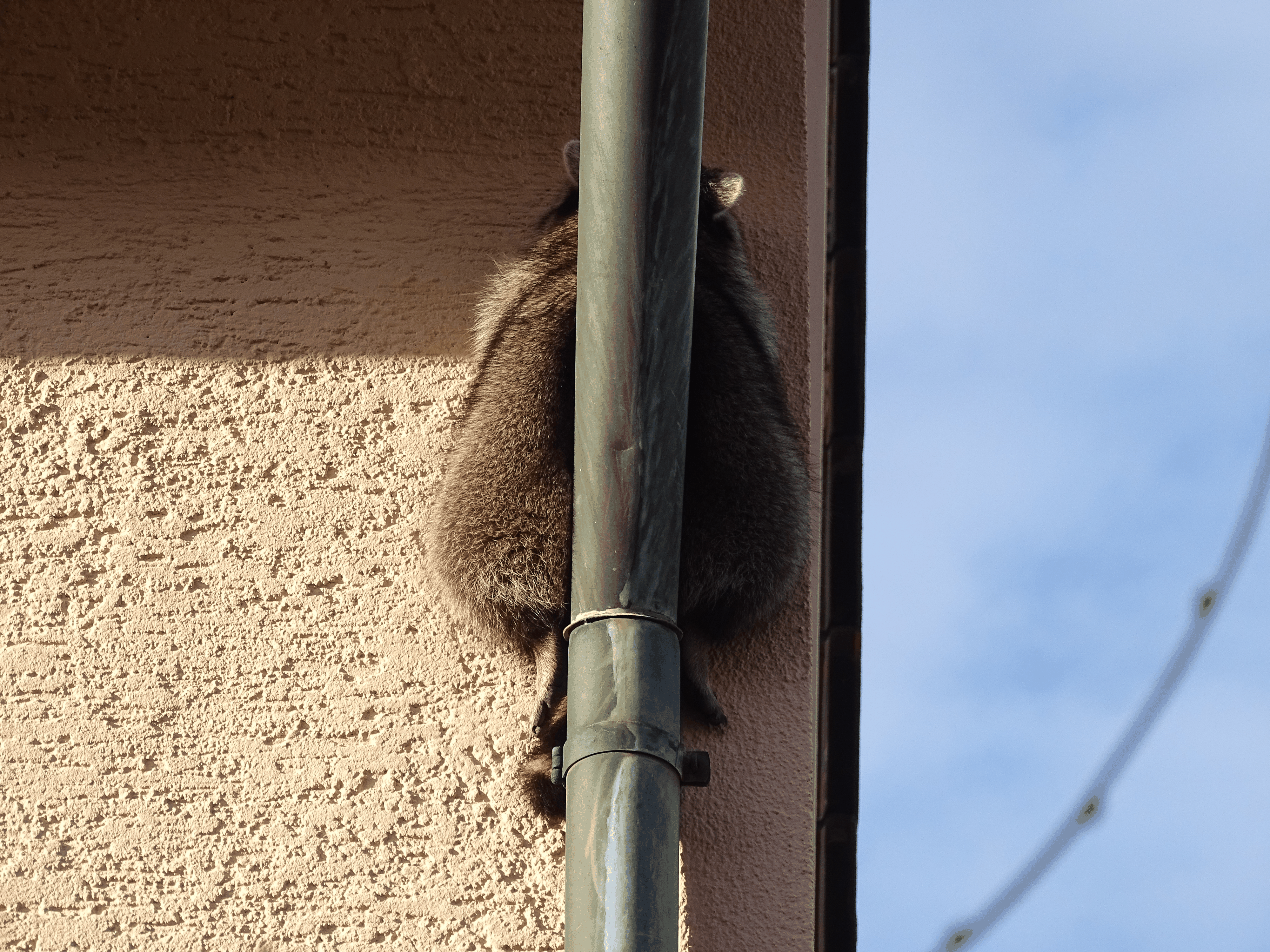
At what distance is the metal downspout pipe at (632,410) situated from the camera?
5.32ft

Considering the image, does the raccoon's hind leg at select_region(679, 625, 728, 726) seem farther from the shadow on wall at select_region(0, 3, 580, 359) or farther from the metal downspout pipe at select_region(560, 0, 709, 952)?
the shadow on wall at select_region(0, 3, 580, 359)

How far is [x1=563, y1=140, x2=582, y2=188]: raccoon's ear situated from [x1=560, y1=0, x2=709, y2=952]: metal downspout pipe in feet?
2.88

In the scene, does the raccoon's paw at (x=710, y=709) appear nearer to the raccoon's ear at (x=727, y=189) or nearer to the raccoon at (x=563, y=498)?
the raccoon at (x=563, y=498)

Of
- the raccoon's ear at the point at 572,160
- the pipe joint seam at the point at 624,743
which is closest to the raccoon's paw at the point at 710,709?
the pipe joint seam at the point at 624,743

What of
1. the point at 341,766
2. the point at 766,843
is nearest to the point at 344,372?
the point at 341,766

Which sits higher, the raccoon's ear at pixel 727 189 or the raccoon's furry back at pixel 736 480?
the raccoon's ear at pixel 727 189

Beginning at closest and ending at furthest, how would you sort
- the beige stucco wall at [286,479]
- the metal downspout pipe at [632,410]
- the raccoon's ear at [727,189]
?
the metal downspout pipe at [632,410] → the beige stucco wall at [286,479] → the raccoon's ear at [727,189]

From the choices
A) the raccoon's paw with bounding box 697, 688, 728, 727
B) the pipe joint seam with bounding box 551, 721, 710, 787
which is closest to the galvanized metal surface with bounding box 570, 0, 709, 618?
the pipe joint seam with bounding box 551, 721, 710, 787

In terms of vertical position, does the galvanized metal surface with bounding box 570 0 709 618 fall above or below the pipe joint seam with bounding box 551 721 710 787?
above

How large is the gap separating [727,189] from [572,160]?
278 mm

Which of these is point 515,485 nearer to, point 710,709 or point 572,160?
→ point 710,709

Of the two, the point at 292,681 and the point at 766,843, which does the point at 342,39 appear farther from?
the point at 766,843

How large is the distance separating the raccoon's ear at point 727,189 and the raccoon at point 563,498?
0.14m

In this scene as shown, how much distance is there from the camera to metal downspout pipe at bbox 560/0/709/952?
162cm
